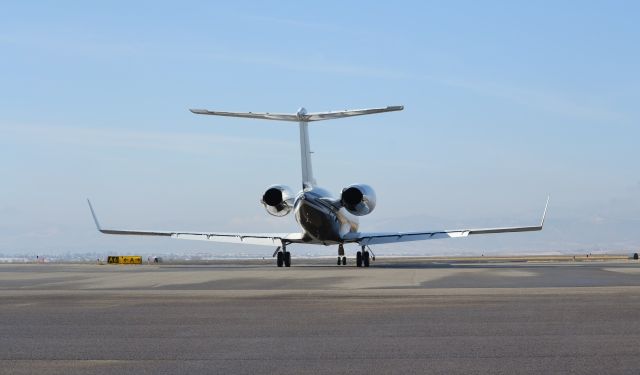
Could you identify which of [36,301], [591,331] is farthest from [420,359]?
[36,301]

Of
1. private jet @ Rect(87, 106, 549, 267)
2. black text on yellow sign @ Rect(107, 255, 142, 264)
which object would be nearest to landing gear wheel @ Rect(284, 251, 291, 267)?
private jet @ Rect(87, 106, 549, 267)

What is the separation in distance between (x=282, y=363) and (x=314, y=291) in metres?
13.5

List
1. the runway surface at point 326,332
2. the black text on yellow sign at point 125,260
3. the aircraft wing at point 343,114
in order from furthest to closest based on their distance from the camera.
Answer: the black text on yellow sign at point 125,260, the aircraft wing at point 343,114, the runway surface at point 326,332

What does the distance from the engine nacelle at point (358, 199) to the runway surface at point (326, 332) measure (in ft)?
84.5

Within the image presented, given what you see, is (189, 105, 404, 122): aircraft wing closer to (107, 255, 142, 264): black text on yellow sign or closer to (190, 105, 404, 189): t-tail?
(190, 105, 404, 189): t-tail

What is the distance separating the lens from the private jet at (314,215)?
4906cm

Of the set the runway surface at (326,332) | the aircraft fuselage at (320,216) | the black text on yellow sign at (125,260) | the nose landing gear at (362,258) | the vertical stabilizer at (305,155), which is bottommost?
the runway surface at (326,332)

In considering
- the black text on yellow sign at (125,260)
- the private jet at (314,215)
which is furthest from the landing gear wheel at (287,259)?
the black text on yellow sign at (125,260)

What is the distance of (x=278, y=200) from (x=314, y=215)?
2.18 meters

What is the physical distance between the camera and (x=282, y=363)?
9.94 m

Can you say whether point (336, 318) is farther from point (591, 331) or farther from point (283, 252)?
point (283, 252)

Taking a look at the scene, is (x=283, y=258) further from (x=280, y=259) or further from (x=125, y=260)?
(x=125, y=260)

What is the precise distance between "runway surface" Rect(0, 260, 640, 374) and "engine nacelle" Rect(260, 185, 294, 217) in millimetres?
26785

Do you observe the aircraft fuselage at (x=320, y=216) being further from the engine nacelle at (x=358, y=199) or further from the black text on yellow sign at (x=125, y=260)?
the black text on yellow sign at (x=125, y=260)
